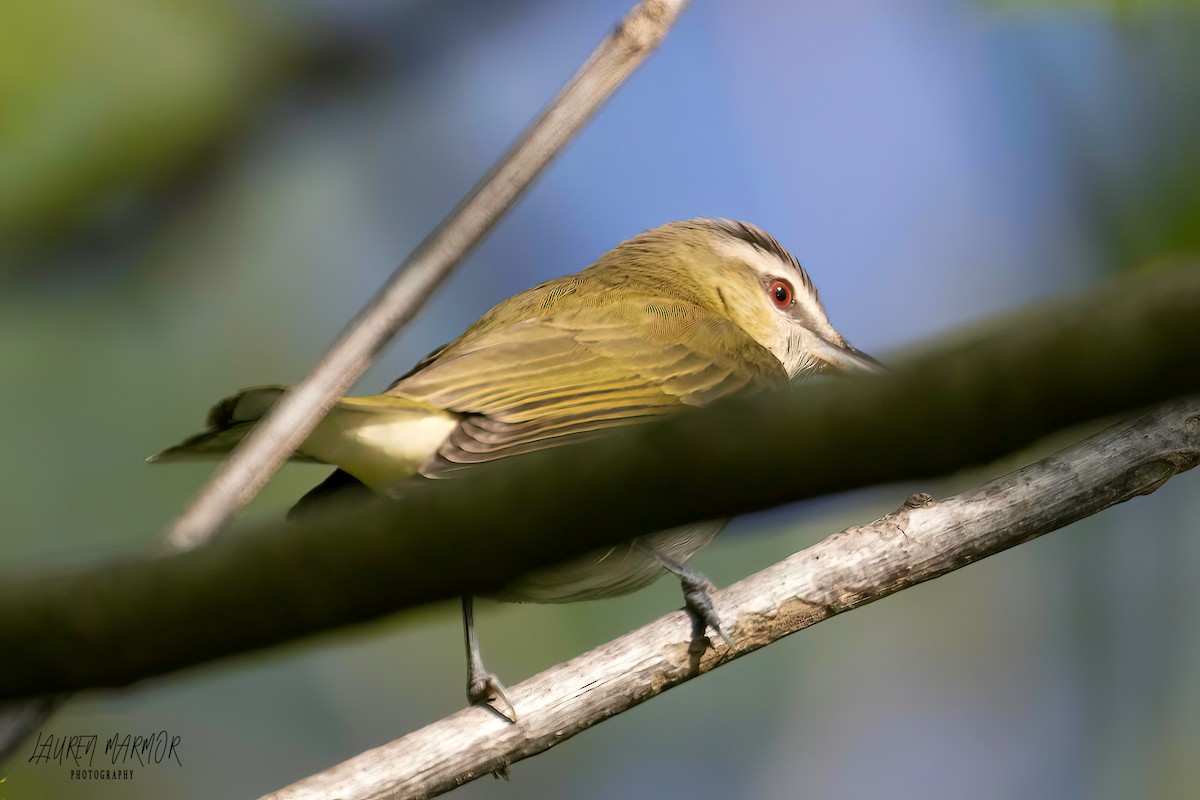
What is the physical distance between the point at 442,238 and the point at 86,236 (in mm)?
1870

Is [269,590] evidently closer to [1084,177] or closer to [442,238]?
[442,238]

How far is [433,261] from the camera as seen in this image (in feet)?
6.52

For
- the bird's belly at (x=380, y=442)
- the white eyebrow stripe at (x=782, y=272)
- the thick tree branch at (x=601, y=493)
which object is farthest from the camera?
the white eyebrow stripe at (x=782, y=272)

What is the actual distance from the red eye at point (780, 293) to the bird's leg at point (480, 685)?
95.7 inches

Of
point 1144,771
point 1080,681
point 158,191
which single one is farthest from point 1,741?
point 1080,681

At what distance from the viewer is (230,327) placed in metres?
5.86

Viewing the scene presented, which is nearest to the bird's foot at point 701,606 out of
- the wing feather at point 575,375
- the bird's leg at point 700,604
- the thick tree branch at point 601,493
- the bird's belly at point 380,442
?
the bird's leg at point 700,604

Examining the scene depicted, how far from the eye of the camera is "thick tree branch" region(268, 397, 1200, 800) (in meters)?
3.15

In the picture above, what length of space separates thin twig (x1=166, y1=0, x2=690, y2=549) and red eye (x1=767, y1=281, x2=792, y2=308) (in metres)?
3.68

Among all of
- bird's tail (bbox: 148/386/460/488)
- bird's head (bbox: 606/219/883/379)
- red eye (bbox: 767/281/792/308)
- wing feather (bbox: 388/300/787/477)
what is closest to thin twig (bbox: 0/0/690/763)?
bird's tail (bbox: 148/386/460/488)

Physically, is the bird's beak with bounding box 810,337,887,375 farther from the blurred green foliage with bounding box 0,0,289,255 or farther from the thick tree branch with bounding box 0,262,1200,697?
the thick tree branch with bounding box 0,262,1200,697

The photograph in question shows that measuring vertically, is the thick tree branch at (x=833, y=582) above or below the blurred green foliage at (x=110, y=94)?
below

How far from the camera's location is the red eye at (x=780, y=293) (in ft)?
18.4

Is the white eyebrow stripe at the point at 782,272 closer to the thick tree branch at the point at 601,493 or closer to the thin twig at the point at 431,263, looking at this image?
the thin twig at the point at 431,263
